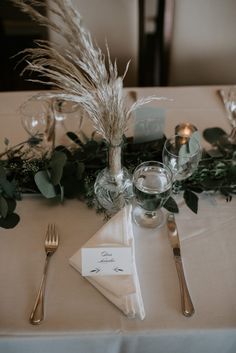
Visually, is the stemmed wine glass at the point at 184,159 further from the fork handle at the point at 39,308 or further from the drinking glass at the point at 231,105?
the fork handle at the point at 39,308

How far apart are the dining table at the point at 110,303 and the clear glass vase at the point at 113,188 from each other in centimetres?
4

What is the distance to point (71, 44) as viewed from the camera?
0.62 m

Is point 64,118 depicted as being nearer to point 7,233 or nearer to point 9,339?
point 7,233

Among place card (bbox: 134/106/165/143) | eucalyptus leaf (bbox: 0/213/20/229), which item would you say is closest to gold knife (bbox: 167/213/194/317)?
place card (bbox: 134/106/165/143)

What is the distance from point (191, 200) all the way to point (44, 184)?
343 millimetres

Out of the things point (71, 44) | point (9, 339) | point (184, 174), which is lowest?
point (9, 339)

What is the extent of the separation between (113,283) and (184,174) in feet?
1.05

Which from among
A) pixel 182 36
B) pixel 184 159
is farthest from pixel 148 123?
pixel 182 36

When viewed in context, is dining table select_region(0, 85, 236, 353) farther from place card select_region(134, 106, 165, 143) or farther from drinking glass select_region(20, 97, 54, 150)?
drinking glass select_region(20, 97, 54, 150)

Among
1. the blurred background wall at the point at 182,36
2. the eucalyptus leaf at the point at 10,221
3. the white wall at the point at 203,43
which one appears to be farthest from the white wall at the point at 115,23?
the eucalyptus leaf at the point at 10,221

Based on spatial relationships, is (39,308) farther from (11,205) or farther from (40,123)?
(40,123)

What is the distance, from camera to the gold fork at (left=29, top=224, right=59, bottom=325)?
67 centimetres

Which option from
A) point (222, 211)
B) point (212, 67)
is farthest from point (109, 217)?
point (212, 67)

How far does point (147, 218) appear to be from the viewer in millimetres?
854
